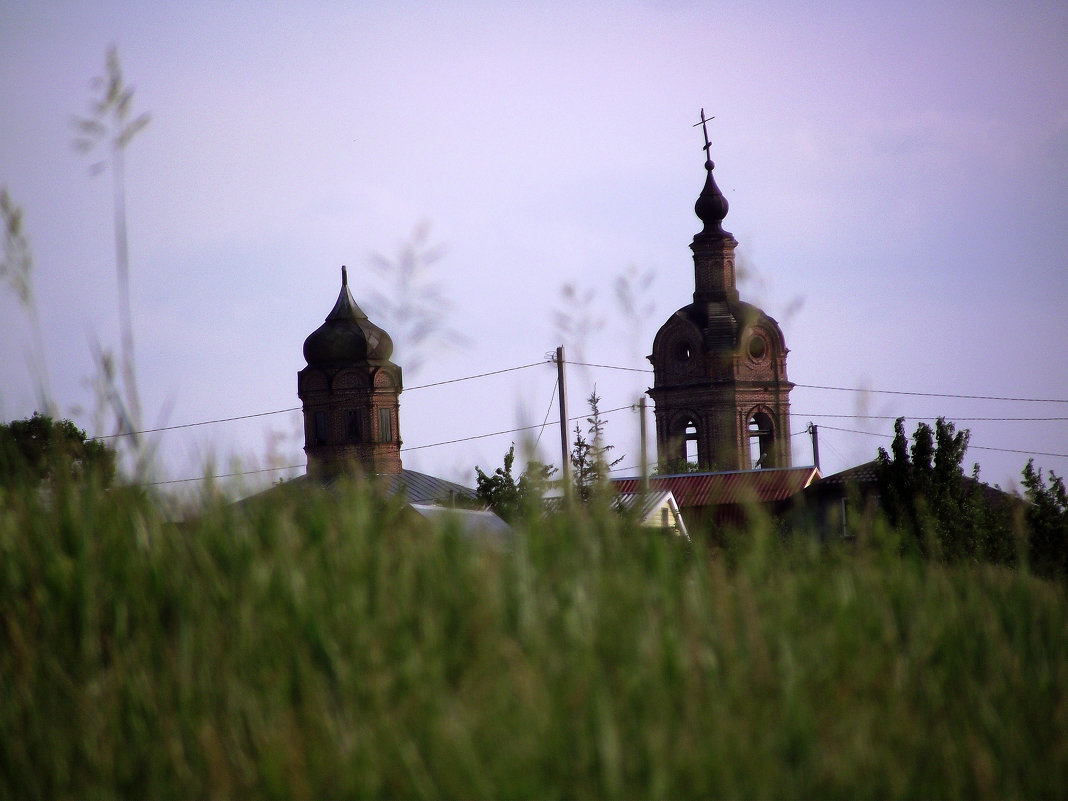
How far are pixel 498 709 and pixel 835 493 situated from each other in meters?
35.4

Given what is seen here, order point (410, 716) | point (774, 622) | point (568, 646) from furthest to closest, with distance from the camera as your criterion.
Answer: point (774, 622) < point (568, 646) < point (410, 716)

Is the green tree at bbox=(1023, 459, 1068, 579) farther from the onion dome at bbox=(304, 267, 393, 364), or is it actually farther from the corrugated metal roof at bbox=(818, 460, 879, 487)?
the onion dome at bbox=(304, 267, 393, 364)

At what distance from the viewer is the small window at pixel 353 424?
5169 centimetres

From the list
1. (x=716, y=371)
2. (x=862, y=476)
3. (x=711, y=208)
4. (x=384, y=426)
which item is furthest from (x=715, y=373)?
(x=862, y=476)

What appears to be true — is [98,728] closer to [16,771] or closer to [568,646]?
[16,771]

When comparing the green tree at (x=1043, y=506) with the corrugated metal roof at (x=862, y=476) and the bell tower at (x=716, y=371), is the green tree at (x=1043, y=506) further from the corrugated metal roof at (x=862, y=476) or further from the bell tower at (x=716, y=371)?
the bell tower at (x=716, y=371)

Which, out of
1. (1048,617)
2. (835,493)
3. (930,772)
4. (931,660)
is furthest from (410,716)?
(835,493)

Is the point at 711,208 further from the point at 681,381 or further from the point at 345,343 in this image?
the point at 345,343

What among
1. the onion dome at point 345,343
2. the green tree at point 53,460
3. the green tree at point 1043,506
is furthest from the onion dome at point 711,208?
the green tree at point 53,460

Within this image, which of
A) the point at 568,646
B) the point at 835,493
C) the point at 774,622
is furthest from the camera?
the point at 835,493

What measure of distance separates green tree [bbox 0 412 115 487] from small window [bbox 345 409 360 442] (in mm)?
47433

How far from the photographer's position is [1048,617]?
159 inches

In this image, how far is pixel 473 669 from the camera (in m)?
3.06

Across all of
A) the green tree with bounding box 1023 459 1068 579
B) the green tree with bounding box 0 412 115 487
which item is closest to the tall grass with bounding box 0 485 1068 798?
the green tree with bounding box 0 412 115 487
